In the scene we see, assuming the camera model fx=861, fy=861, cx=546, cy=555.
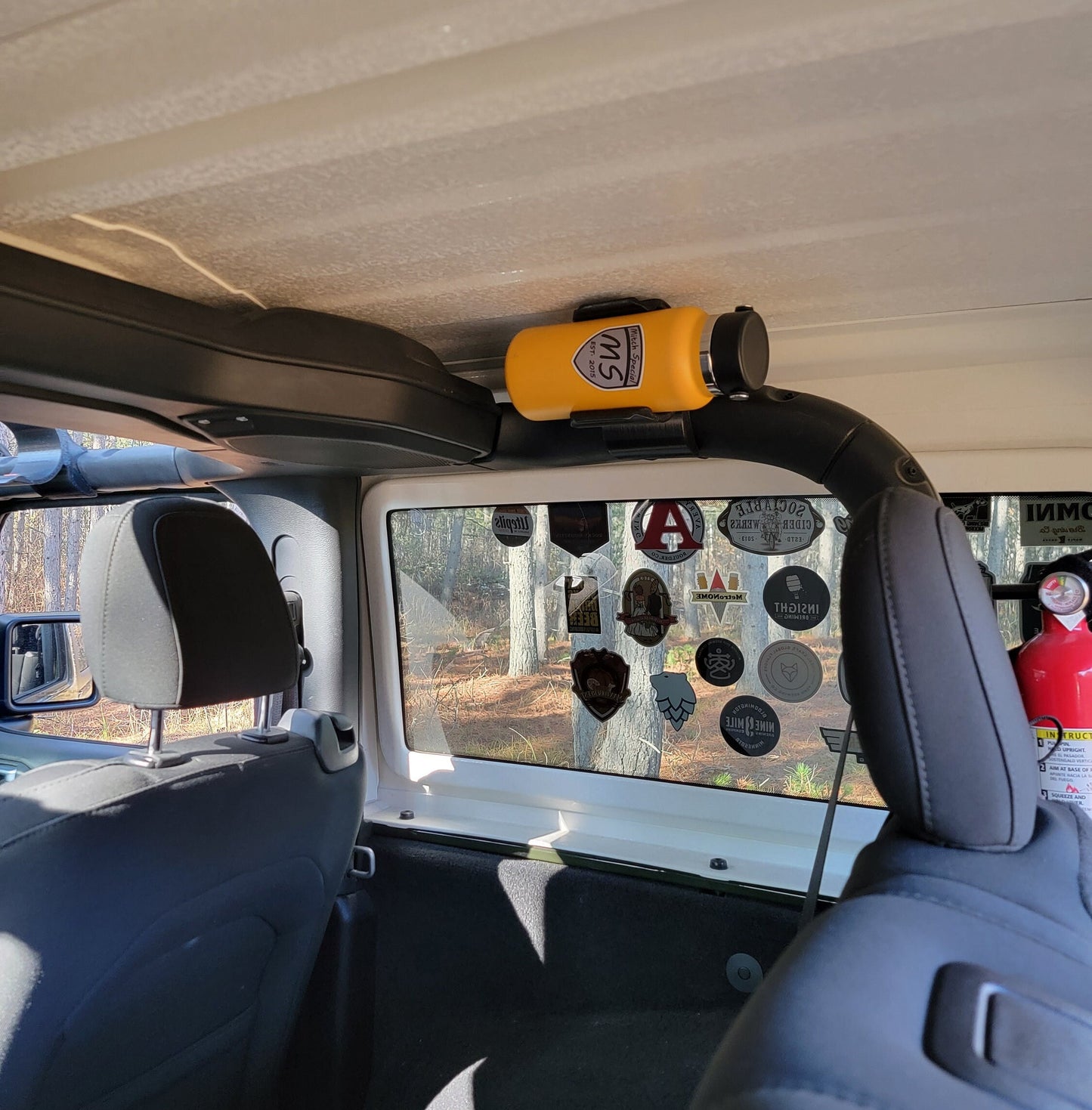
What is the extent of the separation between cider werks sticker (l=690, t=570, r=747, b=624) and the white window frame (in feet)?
0.70

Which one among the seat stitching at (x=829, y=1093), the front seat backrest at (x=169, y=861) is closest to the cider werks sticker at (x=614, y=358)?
the front seat backrest at (x=169, y=861)

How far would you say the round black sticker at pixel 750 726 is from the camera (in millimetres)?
2164

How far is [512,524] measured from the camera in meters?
2.46

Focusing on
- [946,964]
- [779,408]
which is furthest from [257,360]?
[946,964]

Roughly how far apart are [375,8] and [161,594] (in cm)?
115

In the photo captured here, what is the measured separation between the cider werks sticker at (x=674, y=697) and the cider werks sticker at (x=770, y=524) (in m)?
0.39

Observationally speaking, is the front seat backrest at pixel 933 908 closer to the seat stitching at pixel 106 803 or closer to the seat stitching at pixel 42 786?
the seat stitching at pixel 106 803

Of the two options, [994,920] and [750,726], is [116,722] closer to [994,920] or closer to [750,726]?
[750,726]

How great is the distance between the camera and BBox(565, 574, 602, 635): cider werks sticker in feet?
7.73

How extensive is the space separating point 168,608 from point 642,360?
1.00 meters

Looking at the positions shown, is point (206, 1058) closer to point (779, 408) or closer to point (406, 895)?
point (406, 895)

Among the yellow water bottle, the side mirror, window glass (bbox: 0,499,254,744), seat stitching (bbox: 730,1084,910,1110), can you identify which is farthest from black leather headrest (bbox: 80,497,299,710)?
the side mirror

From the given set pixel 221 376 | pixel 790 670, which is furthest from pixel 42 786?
pixel 790 670

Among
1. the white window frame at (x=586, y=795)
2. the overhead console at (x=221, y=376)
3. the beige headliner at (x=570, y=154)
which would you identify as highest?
the beige headliner at (x=570, y=154)
